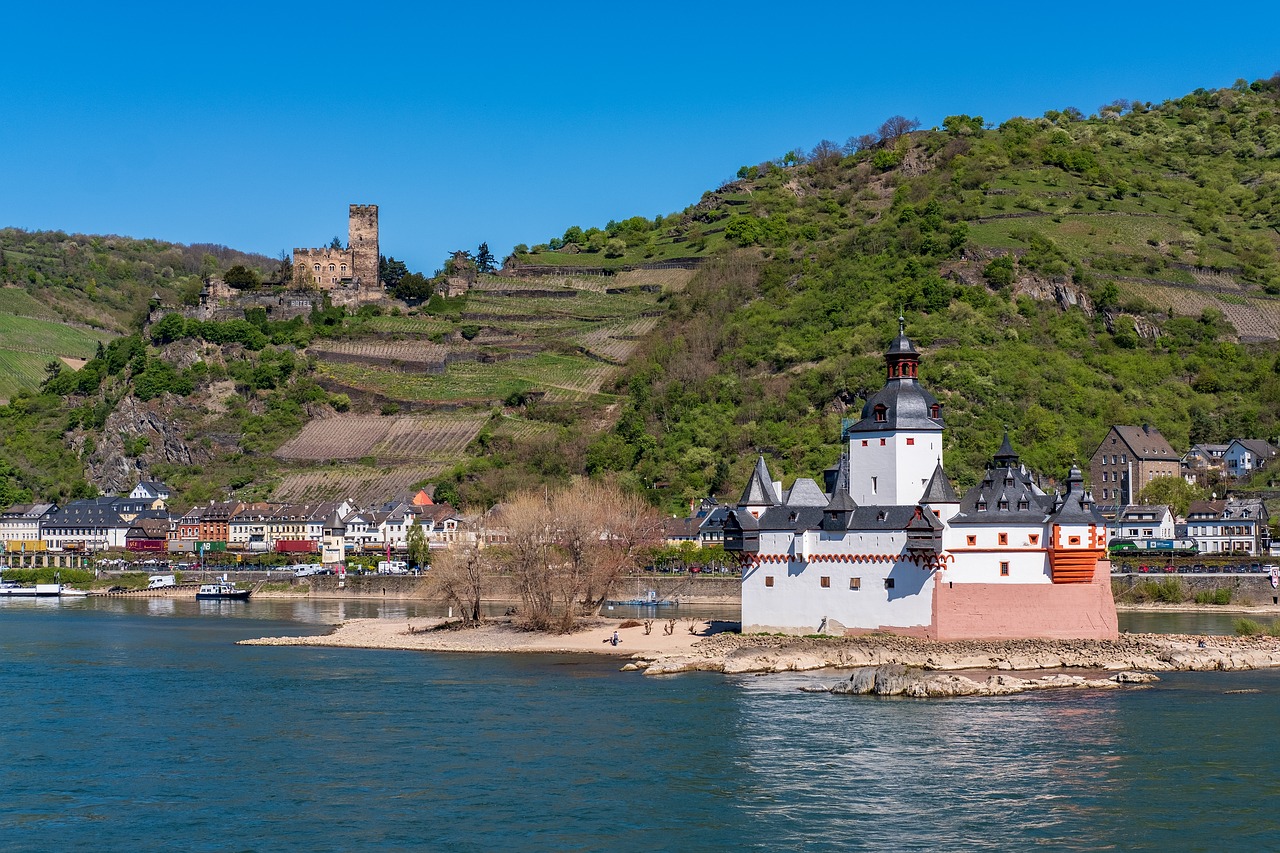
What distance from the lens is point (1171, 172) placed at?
19738 cm

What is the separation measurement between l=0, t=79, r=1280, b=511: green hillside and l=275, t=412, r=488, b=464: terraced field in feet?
1.12

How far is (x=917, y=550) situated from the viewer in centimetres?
5919

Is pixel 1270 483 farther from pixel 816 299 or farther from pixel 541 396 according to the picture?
pixel 541 396

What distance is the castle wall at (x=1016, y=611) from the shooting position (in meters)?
59.2

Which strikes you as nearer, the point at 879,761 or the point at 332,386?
the point at 879,761

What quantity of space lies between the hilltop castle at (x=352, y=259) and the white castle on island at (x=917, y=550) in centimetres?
13626

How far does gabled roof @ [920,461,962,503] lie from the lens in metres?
60.1

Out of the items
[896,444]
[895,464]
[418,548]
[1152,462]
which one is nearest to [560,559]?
[895,464]

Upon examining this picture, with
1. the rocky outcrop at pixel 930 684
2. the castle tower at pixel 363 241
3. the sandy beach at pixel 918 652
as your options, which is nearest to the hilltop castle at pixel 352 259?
the castle tower at pixel 363 241

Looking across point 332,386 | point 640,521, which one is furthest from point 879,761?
point 332,386

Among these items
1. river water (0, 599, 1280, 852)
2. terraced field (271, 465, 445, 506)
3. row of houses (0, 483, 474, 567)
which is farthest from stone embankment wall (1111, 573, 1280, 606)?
terraced field (271, 465, 445, 506)

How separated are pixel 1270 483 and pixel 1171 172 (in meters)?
85.0

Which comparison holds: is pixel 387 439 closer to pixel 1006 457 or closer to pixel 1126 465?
pixel 1126 465

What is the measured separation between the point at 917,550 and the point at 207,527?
321 feet
